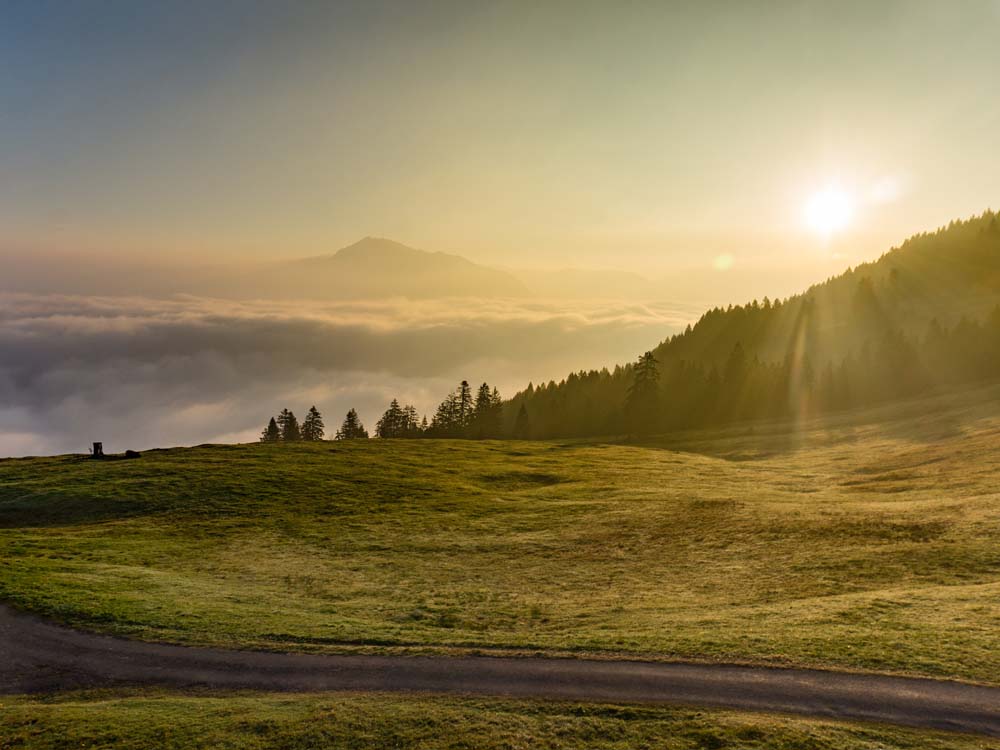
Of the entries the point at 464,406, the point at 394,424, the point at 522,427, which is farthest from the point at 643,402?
the point at 394,424

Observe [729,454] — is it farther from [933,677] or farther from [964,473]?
[933,677]

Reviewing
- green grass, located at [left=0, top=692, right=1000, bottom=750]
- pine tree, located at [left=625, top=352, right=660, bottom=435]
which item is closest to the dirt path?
green grass, located at [left=0, top=692, right=1000, bottom=750]

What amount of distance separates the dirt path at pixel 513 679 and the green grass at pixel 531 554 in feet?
3.91

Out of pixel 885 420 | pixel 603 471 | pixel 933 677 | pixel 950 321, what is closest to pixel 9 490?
pixel 603 471

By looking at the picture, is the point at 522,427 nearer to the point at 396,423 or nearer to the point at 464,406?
the point at 464,406

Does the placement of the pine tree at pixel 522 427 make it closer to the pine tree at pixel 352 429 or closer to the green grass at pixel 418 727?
the pine tree at pixel 352 429

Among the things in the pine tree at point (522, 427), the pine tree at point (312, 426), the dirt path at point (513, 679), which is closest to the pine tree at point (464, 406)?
the pine tree at point (522, 427)

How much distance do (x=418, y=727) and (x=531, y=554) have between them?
87.2 ft

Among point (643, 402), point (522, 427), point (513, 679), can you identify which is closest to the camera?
point (513, 679)

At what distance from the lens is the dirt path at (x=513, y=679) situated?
1802 cm

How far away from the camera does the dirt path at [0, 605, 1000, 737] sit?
18.0 metres

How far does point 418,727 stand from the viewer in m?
17.4

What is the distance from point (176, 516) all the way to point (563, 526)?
3704cm

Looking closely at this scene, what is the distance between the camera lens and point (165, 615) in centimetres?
2802
